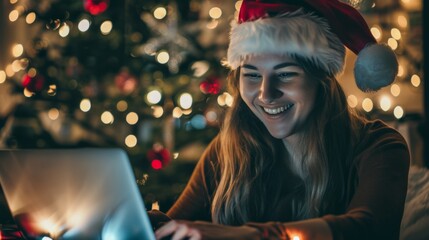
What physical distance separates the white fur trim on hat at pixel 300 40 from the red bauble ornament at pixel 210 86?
1.77 m

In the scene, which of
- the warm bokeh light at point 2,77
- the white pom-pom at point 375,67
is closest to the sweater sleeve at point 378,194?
the white pom-pom at point 375,67

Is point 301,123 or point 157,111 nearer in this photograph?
point 301,123

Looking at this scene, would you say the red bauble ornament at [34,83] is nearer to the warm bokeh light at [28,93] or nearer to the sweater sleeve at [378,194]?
the warm bokeh light at [28,93]

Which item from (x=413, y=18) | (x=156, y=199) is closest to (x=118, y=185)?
(x=156, y=199)

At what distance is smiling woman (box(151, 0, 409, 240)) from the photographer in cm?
197

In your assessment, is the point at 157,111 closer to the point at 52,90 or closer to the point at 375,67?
the point at 52,90

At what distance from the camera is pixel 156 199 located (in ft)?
12.7

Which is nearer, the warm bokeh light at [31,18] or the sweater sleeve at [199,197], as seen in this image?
the sweater sleeve at [199,197]

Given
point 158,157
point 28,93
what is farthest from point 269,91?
point 28,93

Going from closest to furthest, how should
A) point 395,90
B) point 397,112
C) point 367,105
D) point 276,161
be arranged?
1. point 276,161
2. point 367,105
3. point 397,112
4. point 395,90

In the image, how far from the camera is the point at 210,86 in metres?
3.82

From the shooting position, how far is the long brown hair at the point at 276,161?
1987mm

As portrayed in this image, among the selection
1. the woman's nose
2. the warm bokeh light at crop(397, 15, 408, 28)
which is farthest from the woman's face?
the warm bokeh light at crop(397, 15, 408, 28)

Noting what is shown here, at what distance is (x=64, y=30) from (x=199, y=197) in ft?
6.83
